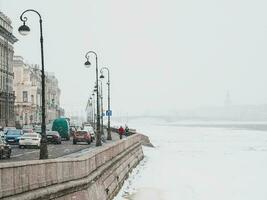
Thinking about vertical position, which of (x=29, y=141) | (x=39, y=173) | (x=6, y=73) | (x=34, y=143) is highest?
(x=6, y=73)

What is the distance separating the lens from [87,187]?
21.4m

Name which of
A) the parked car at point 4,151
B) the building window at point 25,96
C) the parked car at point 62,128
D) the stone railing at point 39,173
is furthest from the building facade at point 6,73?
the stone railing at point 39,173

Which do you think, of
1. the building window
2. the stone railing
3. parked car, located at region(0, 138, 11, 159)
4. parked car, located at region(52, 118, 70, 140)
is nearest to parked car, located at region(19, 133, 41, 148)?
parked car, located at region(0, 138, 11, 159)

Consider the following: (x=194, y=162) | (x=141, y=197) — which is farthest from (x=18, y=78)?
(x=141, y=197)

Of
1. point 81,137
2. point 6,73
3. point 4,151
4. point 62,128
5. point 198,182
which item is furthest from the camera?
point 6,73

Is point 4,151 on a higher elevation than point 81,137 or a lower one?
higher

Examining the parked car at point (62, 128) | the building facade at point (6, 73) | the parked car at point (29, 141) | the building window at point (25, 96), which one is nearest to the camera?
the parked car at point (29, 141)

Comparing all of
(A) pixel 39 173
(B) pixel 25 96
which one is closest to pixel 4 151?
(A) pixel 39 173

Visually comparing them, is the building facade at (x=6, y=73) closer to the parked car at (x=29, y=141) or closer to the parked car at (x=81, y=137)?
the parked car at (x=81, y=137)

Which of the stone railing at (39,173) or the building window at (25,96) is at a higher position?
the building window at (25,96)

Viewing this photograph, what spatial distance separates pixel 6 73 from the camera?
112m

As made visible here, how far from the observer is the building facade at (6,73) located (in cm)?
10662

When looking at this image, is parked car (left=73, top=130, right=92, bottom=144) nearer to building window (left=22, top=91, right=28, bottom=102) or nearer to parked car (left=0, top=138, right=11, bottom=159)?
parked car (left=0, top=138, right=11, bottom=159)

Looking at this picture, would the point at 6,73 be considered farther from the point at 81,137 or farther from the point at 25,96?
the point at 81,137
